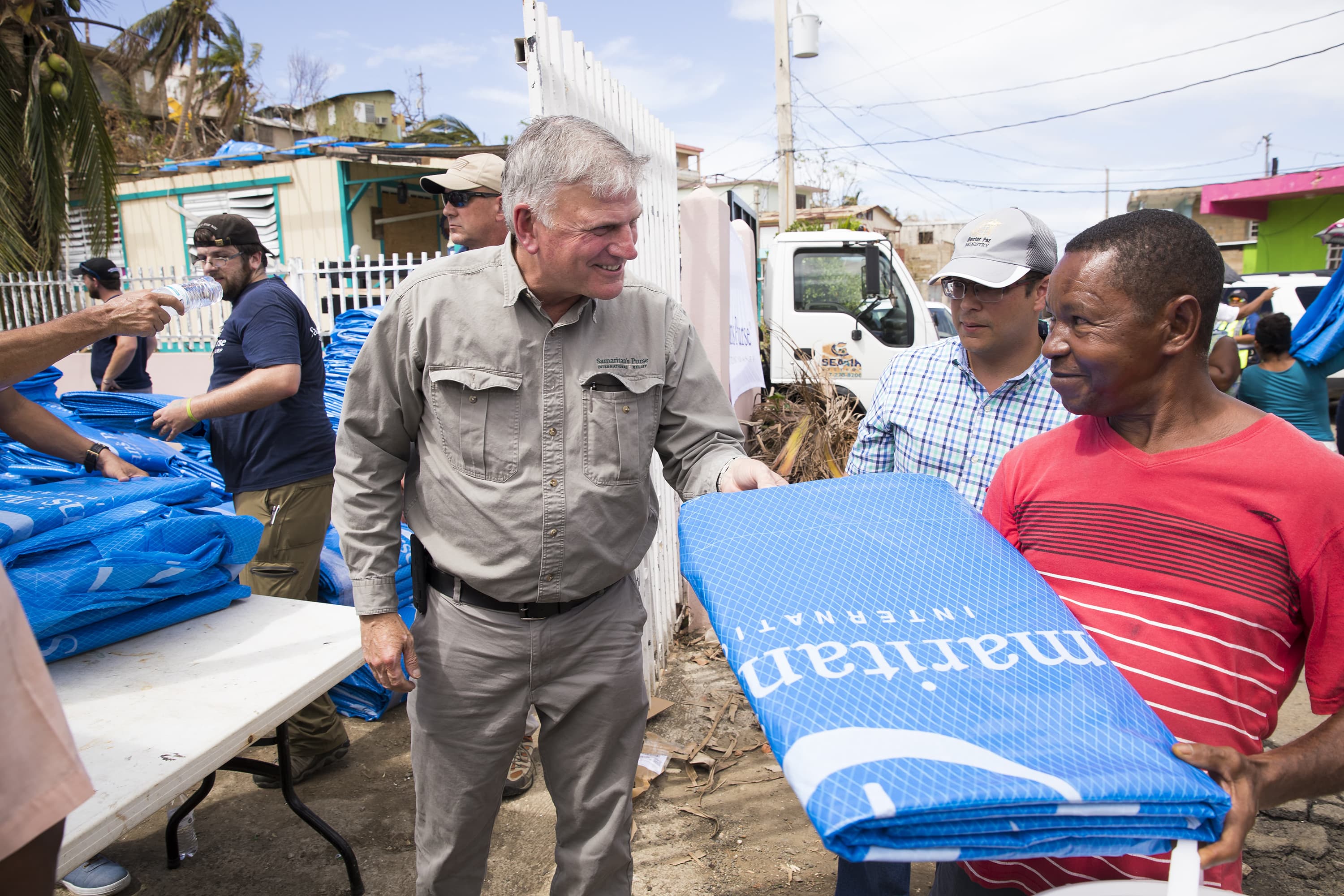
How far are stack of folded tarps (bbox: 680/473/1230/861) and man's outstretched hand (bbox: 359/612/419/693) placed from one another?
93 centimetres

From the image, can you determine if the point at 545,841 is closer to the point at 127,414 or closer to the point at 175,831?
the point at 175,831

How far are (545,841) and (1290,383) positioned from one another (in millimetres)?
5864

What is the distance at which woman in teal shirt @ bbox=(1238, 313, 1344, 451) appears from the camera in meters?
5.71

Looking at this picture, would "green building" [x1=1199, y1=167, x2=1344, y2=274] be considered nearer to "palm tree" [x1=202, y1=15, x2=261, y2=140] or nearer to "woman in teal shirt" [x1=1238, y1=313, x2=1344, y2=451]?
"woman in teal shirt" [x1=1238, y1=313, x2=1344, y2=451]

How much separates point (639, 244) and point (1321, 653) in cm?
301

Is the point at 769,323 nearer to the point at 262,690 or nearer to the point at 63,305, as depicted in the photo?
the point at 262,690

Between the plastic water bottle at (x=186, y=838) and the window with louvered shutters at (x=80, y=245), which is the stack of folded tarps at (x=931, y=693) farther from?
the window with louvered shutters at (x=80, y=245)

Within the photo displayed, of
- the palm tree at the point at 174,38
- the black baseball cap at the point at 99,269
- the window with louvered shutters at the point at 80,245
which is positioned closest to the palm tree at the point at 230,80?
the palm tree at the point at 174,38

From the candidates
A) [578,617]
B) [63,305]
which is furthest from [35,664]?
[63,305]

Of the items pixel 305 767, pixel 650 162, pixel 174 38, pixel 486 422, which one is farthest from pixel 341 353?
pixel 174 38

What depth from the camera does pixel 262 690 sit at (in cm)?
206

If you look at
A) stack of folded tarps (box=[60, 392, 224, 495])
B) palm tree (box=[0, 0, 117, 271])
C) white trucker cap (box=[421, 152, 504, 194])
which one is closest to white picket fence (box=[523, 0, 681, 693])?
white trucker cap (box=[421, 152, 504, 194])

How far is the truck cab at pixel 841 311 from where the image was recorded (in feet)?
27.9

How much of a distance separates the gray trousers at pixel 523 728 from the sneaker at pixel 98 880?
4.32ft
